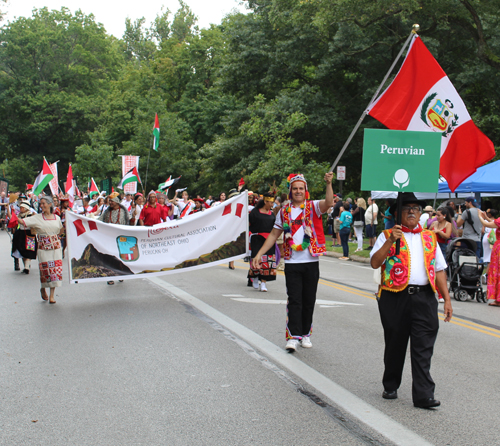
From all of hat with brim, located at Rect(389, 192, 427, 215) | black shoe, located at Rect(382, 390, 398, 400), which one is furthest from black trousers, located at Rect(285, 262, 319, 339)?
hat with brim, located at Rect(389, 192, 427, 215)

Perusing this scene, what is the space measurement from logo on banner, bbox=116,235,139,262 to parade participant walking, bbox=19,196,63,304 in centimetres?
104

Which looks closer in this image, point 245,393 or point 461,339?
point 245,393

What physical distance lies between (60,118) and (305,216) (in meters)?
Answer: 60.2

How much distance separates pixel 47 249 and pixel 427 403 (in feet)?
24.3

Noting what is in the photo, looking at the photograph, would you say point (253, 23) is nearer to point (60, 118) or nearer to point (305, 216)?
point (305, 216)

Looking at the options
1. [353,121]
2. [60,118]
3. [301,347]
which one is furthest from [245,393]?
[60,118]

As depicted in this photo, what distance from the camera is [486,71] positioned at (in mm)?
25188

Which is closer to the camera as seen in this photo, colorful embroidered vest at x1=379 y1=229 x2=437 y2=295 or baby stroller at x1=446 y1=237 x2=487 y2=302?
colorful embroidered vest at x1=379 y1=229 x2=437 y2=295

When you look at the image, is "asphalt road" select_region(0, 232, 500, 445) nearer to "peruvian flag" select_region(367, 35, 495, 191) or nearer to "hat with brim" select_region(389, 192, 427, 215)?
"hat with brim" select_region(389, 192, 427, 215)

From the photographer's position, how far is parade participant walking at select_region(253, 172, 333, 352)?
260 inches

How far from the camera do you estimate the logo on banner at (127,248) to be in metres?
10.4

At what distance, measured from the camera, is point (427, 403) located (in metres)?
4.70

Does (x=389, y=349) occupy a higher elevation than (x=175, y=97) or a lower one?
lower

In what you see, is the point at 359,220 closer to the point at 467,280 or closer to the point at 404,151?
the point at 467,280
